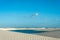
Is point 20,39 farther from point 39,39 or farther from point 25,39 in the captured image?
point 39,39

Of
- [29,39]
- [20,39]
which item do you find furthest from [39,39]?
[20,39]

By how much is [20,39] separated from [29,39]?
3.22 ft

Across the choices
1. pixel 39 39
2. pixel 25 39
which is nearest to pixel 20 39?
pixel 25 39

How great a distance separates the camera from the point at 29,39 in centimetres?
1582

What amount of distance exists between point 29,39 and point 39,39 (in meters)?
1.05

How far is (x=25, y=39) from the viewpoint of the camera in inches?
630

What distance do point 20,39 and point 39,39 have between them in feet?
6.66

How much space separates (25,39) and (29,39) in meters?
0.45

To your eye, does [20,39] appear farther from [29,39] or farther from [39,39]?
[39,39]

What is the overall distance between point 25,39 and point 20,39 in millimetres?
536

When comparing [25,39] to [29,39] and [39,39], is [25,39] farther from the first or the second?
[39,39]

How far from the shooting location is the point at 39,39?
15.5 metres
